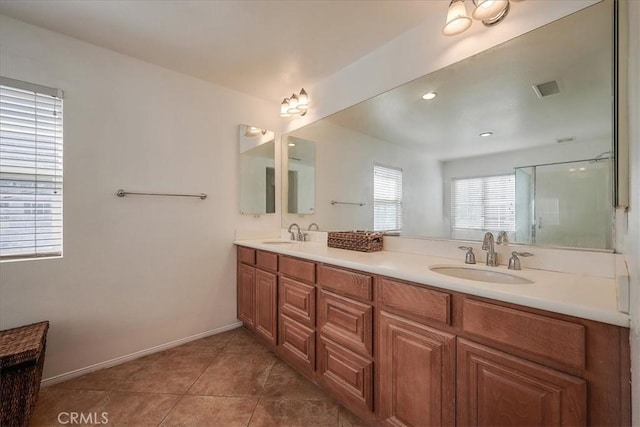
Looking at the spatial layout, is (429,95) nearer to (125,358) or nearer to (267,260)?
(267,260)

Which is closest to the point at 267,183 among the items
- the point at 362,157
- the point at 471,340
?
the point at 362,157

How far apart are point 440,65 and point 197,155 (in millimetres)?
→ 1971

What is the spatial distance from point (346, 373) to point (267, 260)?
0.99 m

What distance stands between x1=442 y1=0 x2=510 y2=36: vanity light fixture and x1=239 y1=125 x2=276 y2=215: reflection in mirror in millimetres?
1843

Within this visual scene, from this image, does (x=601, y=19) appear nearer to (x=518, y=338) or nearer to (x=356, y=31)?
(x=356, y=31)

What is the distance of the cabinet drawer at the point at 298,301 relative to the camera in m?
1.63

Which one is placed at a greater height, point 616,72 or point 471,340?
point 616,72

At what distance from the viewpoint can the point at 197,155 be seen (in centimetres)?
229

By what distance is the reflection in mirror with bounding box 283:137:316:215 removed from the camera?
2600 mm

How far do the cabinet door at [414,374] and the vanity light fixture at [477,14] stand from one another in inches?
58.5

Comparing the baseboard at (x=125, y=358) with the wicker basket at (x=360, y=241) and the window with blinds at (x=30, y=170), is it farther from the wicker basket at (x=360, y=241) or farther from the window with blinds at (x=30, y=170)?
the wicker basket at (x=360, y=241)

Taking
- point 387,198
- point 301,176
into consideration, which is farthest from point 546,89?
point 301,176

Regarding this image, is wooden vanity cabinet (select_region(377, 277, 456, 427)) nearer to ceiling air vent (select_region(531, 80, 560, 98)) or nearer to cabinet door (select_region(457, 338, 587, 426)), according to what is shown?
cabinet door (select_region(457, 338, 587, 426))

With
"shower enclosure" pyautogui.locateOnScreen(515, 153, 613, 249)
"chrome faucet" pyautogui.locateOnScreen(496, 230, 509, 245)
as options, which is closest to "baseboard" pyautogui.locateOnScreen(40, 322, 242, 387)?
"chrome faucet" pyautogui.locateOnScreen(496, 230, 509, 245)
